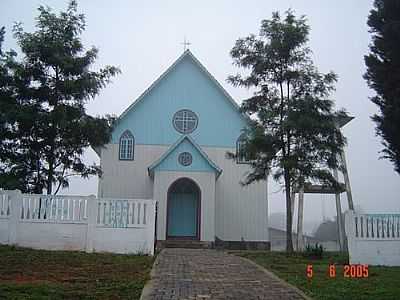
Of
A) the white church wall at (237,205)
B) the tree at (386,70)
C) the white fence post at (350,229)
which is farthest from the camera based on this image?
the white church wall at (237,205)

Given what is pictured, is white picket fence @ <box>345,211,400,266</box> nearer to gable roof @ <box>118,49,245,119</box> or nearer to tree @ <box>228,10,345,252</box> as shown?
tree @ <box>228,10,345,252</box>

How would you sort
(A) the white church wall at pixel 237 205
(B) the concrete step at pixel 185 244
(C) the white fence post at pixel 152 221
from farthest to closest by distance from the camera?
(A) the white church wall at pixel 237 205 → (B) the concrete step at pixel 185 244 → (C) the white fence post at pixel 152 221

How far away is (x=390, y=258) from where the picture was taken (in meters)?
13.1

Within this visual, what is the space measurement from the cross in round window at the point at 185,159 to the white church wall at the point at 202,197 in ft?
1.48

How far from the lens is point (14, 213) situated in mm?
13289

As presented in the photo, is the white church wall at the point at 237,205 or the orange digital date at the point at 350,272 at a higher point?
the white church wall at the point at 237,205

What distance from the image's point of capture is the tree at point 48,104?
15.3 meters

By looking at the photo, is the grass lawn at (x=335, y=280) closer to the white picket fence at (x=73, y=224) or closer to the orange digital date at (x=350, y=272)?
the orange digital date at (x=350, y=272)

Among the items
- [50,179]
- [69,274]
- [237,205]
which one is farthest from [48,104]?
[237,205]

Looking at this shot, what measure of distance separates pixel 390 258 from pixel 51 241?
9073mm

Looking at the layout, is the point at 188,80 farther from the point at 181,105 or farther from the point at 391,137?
the point at 391,137

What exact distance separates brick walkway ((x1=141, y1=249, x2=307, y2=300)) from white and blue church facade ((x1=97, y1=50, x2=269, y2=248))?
1130 centimetres

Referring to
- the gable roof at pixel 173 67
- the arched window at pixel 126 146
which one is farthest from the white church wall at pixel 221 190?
the gable roof at pixel 173 67

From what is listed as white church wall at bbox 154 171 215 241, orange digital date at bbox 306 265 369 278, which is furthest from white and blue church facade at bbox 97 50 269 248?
orange digital date at bbox 306 265 369 278
